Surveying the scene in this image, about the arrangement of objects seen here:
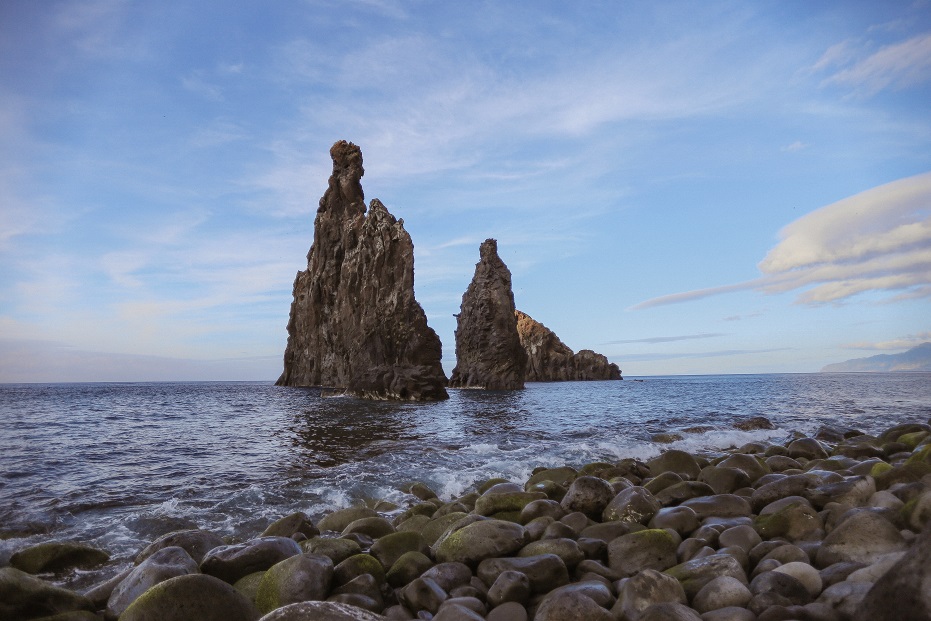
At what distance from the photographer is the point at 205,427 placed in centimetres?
2580

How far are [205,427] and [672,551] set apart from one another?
25.0m

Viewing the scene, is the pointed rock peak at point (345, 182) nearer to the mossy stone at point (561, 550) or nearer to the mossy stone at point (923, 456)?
the mossy stone at point (923, 456)

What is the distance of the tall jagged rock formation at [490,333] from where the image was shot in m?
81.2

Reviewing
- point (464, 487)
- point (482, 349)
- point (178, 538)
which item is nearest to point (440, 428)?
point (464, 487)

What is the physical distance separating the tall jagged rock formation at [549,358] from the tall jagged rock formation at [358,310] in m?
52.0

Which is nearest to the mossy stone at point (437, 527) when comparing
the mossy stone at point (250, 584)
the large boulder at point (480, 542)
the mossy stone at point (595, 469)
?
the large boulder at point (480, 542)

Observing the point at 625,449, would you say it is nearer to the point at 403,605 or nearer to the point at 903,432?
the point at 903,432

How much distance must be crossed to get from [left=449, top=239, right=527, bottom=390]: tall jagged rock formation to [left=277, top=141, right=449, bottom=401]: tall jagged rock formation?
18813 mm

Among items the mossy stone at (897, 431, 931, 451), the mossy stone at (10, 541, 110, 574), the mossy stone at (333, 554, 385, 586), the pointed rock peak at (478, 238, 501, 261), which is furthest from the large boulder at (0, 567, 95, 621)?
the pointed rock peak at (478, 238, 501, 261)

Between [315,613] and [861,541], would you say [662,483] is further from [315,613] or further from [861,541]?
[315,613]

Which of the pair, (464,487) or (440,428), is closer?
(464,487)

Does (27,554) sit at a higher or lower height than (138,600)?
lower

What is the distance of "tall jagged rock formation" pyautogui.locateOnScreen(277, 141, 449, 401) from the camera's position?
57844mm

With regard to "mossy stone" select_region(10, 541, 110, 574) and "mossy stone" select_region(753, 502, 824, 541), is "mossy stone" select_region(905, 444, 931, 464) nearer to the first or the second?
"mossy stone" select_region(753, 502, 824, 541)
